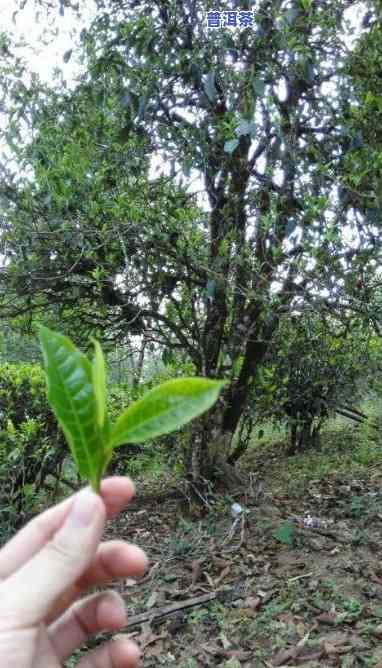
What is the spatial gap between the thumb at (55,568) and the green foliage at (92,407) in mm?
95

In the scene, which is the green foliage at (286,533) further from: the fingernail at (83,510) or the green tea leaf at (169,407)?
the green tea leaf at (169,407)

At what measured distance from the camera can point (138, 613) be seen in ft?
9.33

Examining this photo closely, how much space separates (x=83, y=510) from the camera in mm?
1120

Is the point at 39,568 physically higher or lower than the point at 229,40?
lower

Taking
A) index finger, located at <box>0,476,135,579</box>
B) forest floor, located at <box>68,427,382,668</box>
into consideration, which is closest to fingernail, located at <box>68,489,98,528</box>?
index finger, located at <box>0,476,135,579</box>

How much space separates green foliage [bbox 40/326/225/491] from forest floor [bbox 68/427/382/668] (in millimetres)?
1832

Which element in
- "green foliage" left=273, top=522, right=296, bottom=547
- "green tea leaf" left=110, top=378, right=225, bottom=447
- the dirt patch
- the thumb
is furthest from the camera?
"green foliage" left=273, top=522, right=296, bottom=547

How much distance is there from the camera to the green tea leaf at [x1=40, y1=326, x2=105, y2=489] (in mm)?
1036

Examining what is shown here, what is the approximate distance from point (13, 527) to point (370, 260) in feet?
8.92

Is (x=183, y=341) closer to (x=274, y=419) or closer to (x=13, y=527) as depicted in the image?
(x=13, y=527)

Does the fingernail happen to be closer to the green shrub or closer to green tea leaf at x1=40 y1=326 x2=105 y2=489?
green tea leaf at x1=40 y1=326 x2=105 y2=489

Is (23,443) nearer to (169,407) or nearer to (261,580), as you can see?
(261,580)

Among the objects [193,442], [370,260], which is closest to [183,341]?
[193,442]

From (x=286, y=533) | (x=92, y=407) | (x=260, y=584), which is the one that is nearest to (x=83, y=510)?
(x=92, y=407)
